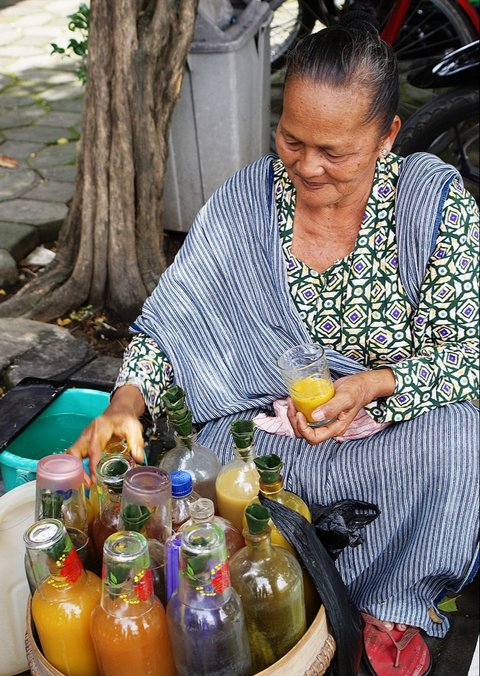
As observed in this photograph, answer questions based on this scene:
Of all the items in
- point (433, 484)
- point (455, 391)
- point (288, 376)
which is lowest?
point (433, 484)

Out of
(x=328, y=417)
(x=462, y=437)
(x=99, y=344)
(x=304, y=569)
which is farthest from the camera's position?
(x=99, y=344)

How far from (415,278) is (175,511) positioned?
0.91 metres

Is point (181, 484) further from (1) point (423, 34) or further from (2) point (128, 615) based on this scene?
(1) point (423, 34)

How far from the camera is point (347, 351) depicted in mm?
2379

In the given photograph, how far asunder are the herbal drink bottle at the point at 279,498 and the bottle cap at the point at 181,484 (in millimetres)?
138

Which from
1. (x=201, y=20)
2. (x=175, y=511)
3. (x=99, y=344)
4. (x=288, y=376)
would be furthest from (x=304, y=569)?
(x=201, y=20)

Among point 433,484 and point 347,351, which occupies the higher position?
point 347,351

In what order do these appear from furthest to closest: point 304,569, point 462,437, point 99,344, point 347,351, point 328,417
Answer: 1. point 99,344
2. point 347,351
3. point 462,437
4. point 328,417
5. point 304,569

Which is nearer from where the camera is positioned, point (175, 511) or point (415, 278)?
point (175, 511)

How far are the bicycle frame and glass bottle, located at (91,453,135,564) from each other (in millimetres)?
4290

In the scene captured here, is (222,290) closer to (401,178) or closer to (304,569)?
(401,178)

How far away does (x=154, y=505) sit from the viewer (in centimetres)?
170

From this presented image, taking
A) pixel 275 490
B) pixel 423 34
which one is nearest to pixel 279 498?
pixel 275 490

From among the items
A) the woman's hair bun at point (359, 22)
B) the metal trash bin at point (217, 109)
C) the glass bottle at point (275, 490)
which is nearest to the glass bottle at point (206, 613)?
the glass bottle at point (275, 490)
